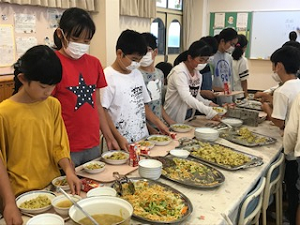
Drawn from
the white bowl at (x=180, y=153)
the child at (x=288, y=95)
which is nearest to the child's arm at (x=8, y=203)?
the white bowl at (x=180, y=153)

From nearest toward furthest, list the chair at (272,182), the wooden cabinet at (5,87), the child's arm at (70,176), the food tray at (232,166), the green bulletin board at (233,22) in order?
1. the child's arm at (70,176)
2. the food tray at (232,166)
3. the chair at (272,182)
4. the wooden cabinet at (5,87)
5. the green bulletin board at (233,22)

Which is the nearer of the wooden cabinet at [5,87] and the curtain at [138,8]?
the wooden cabinet at [5,87]

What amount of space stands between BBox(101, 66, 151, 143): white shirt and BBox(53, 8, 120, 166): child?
114mm

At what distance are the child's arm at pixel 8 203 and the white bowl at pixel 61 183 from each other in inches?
9.2

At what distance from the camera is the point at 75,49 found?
165 centimetres

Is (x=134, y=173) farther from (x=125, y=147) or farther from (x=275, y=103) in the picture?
(x=275, y=103)

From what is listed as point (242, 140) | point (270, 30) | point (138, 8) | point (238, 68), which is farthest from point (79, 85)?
point (270, 30)

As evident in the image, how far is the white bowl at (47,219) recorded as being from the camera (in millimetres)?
1123

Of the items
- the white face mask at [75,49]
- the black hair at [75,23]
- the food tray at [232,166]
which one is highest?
the black hair at [75,23]

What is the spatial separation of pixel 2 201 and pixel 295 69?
2.25m

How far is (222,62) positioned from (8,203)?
301cm

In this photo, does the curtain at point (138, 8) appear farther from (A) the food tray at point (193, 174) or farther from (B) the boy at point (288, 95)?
(A) the food tray at point (193, 174)

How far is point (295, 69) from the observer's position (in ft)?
7.94

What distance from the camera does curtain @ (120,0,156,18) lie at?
4.97 m
